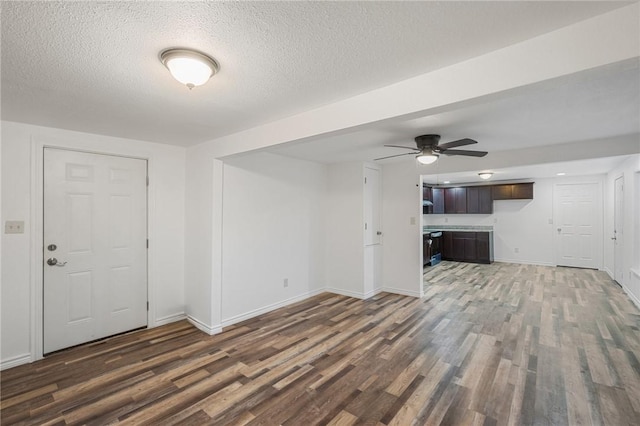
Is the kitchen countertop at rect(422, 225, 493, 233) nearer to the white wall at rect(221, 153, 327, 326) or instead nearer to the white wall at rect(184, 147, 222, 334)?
the white wall at rect(221, 153, 327, 326)

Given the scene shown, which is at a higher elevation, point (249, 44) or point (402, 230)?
point (249, 44)

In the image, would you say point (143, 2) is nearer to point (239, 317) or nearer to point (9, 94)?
point (9, 94)

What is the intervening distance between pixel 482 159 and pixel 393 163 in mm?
1493

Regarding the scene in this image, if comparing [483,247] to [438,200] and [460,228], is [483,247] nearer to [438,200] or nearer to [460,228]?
[460,228]

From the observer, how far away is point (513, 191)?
7824mm

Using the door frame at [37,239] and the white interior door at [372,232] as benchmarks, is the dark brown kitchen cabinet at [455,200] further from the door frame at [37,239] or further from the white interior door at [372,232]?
the door frame at [37,239]

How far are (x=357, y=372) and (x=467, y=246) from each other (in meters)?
6.79

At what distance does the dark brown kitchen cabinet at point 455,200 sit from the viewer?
8508mm

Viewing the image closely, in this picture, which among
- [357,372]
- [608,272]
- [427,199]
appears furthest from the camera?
Answer: [427,199]

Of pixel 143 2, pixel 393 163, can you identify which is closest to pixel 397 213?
pixel 393 163

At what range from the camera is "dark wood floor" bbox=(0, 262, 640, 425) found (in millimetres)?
2096

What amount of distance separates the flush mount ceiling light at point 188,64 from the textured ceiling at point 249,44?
0.18 feet

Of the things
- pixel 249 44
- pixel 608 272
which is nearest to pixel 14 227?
pixel 249 44

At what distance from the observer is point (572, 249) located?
7.28 meters
